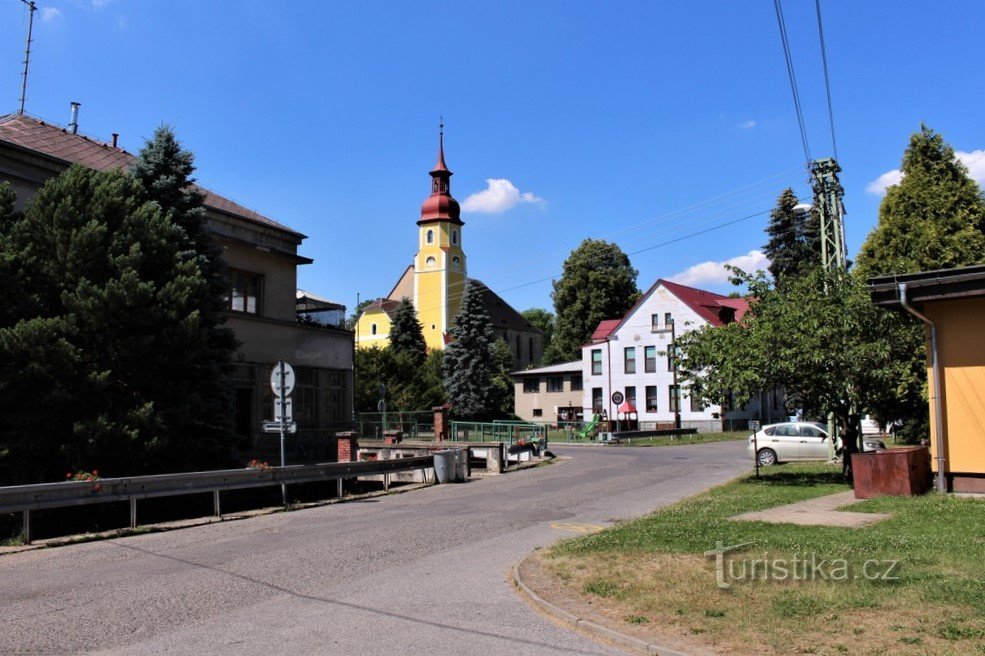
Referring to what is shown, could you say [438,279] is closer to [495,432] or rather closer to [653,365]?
[653,365]

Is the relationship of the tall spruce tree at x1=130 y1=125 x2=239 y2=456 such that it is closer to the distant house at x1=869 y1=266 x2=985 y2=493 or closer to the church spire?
the distant house at x1=869 y1=266 x2=985 y2=493

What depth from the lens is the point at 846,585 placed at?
7.24 metres

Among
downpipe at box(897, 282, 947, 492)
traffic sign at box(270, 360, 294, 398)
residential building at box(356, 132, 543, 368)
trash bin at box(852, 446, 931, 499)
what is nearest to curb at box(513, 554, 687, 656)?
trash bin at box(852, 446, 931, 499)

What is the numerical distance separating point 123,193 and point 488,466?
1345 cm

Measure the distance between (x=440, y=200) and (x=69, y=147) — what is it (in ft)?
228

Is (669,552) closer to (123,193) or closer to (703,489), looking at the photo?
(703,489)

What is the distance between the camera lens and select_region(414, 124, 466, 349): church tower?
307 feet

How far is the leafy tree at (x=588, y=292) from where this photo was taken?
272ft

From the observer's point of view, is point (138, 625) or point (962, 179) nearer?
point (138, 625)

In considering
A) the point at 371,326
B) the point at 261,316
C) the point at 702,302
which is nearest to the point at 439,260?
the point at 371,326

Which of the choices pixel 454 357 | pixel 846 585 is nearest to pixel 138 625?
pixel 846 585

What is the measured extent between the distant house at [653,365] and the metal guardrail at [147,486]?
1611 inches

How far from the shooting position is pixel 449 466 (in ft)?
72.3

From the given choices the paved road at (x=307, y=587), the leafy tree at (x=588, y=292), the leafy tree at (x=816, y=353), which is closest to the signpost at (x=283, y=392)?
the paved road at (x=307, y=587)
